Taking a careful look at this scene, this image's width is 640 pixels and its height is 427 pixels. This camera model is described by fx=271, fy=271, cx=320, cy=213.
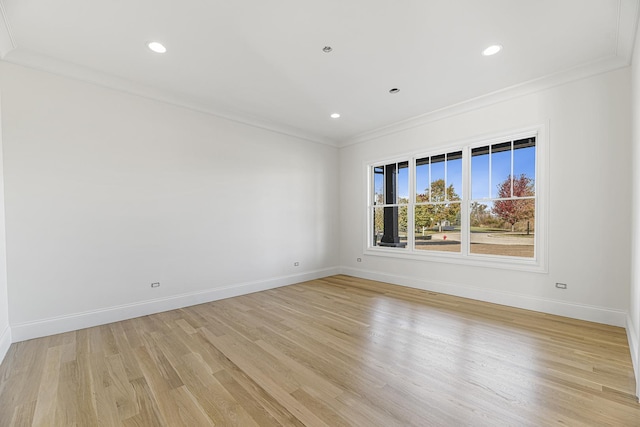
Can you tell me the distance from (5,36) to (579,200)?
240 inches

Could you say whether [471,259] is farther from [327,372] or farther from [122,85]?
[122,85]

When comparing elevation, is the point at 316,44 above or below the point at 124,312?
above

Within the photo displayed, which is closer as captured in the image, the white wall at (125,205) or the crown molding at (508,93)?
the white wall at (125,205)

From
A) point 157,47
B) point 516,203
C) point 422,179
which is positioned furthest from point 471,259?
point 157,47

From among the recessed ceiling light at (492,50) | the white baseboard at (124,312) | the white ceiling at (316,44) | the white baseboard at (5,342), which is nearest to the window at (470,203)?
the white ceiling at (316,44)

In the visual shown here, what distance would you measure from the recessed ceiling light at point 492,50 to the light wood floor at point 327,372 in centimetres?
291

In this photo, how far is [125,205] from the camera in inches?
132

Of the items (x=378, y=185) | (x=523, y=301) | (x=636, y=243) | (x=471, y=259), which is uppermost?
(x=378, y=185)

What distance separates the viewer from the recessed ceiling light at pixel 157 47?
2648mm

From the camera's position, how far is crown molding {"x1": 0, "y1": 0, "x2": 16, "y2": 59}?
227 centimetres

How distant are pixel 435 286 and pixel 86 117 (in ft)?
17.2

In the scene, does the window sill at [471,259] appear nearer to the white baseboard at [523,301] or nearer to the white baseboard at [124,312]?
the white baseboard at [523,301]

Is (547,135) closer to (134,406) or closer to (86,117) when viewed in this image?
(134,406)

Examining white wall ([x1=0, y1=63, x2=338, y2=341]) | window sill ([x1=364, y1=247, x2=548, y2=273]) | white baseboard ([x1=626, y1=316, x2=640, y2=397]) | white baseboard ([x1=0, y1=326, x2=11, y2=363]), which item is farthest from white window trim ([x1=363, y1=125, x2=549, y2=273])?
white baseboard ([x1=0, y1=326, x2=11, y2=363])
